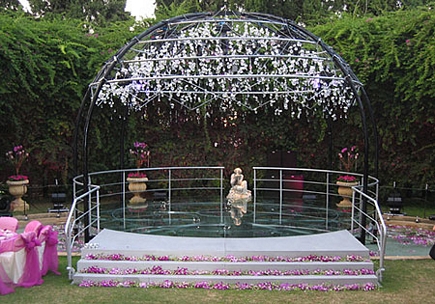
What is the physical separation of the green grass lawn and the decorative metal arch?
3.27 m

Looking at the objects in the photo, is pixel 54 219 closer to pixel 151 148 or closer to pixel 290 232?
pixel 151 148

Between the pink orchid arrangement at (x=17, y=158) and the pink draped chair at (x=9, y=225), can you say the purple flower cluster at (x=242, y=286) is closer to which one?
the pink draped chair at (x=9, y=225)

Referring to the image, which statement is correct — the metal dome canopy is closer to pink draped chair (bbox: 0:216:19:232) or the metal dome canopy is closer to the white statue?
the white statue

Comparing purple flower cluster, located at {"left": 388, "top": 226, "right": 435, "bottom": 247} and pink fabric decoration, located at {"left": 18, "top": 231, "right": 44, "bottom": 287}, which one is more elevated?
pink fabric decoration, located at {"left": 18, "top": 231, "right": 44, "bottom": 287}

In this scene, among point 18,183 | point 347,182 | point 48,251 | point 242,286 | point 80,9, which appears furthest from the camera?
point 80,9

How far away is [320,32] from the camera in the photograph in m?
11.9

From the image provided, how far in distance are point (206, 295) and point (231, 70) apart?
271 inches

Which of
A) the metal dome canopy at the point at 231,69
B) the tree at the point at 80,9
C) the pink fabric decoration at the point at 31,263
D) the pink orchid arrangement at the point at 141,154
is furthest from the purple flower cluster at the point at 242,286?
the tree at the point at 80,9

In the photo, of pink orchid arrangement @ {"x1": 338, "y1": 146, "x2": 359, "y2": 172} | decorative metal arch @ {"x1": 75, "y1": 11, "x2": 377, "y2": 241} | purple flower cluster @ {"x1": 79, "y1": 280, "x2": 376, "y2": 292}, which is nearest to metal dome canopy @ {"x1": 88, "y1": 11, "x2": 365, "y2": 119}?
decorative metal arch @ {"x1": 75, "y1": 11, "x2": 377, "y2": 241}

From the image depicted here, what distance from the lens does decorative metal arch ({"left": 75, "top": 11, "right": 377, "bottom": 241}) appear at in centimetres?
870

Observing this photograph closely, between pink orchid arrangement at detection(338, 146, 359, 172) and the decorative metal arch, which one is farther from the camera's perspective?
pink orchid arrangement at detection(338, 146, 359, 172)

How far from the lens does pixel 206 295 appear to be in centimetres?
552

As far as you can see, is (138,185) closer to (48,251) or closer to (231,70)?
(231,70)

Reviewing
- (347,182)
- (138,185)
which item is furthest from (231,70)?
(347,182)
